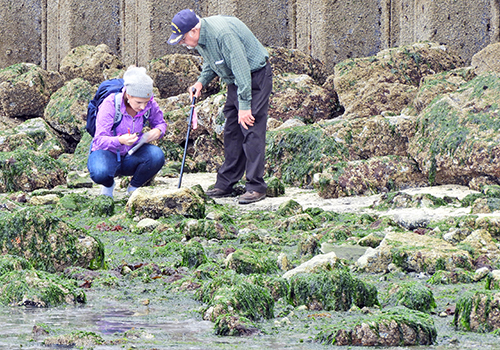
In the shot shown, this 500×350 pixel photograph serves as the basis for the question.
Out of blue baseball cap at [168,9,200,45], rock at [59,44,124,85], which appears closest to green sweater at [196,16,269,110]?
blue baseball cap at [168,9,200,45]

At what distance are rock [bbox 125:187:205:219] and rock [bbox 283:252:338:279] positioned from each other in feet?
6.95

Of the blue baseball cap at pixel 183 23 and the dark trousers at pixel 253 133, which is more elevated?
the blue baseball cap at pixel 183 23

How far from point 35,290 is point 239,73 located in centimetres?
349

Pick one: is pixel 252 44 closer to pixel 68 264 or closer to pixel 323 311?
pixel 68 264

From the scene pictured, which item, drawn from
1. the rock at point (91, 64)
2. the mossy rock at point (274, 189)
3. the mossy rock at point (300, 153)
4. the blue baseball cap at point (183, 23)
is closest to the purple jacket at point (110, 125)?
the blue baseball cap at point (183, 23)

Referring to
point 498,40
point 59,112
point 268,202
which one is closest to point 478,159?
point 268,202

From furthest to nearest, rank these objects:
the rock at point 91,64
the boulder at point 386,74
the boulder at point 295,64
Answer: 1. the rock at point 91,64
2. the boulder at point 295,64
3. the boulder at point 386,74

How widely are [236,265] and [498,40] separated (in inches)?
221

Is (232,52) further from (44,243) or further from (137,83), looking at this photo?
(44,243)

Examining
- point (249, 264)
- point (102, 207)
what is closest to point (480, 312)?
point (249, 264)

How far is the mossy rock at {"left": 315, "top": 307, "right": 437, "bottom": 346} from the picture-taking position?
2465mm

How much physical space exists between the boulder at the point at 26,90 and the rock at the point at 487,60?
278 inches

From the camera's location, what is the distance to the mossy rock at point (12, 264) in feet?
11.2

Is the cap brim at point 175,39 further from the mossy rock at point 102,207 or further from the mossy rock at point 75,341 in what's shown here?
the mossy rock at point 75,341
